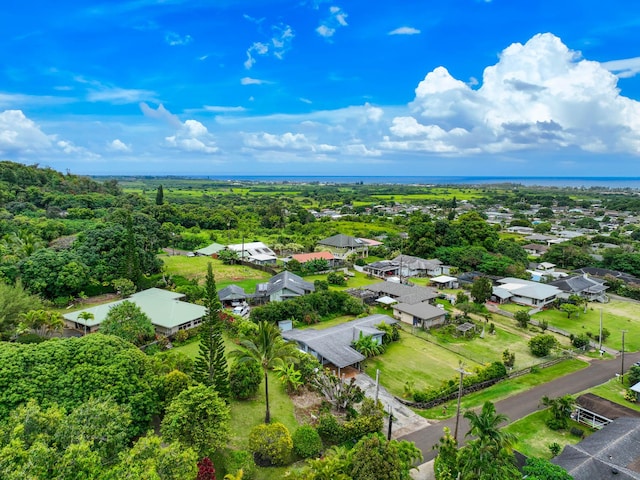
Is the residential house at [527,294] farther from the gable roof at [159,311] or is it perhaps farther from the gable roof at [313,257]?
the gable roof at [159,311]

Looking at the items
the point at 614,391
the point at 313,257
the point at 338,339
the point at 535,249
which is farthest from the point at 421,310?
the point at 535,249

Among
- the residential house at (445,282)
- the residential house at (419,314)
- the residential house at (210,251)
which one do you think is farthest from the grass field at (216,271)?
the residential house at (445,282)

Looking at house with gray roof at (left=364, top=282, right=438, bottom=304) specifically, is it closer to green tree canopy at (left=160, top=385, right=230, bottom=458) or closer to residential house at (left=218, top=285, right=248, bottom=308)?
residential house at (left=218, top=285, right=248, bottom=308)

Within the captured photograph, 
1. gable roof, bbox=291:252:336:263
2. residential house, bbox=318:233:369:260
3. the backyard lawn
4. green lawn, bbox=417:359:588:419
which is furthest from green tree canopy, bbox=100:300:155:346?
residential house, bbox=318:233:369:260

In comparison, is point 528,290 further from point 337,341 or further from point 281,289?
point 281,289

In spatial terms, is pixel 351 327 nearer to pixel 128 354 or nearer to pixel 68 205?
pixel 128 354
